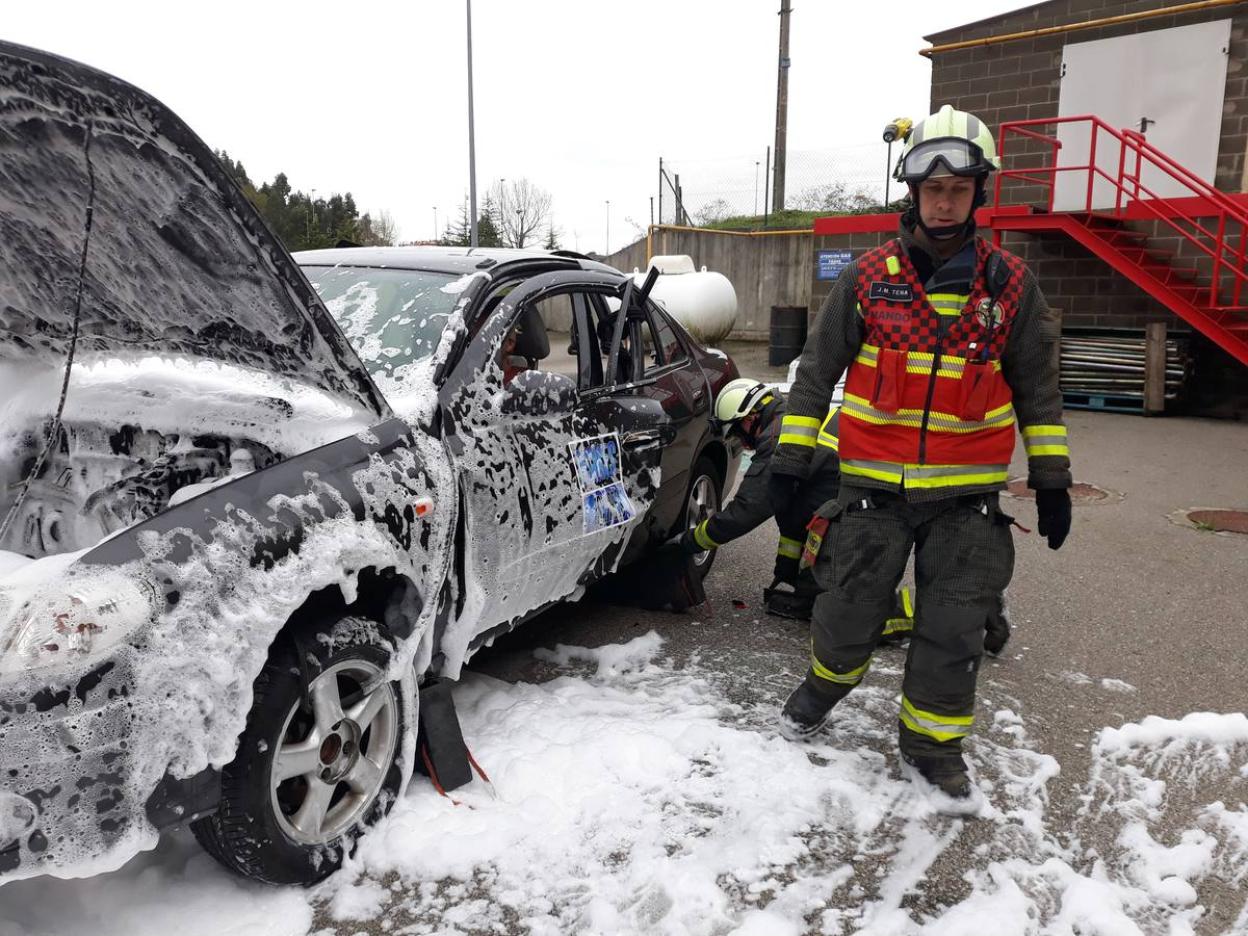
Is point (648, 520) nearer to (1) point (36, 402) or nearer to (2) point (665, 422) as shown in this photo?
(2) point (665, 422)

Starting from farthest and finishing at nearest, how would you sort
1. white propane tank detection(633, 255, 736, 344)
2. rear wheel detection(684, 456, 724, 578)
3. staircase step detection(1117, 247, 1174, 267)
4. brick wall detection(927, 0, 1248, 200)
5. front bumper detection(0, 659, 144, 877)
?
white propane tank detection(633, 255, 736, 344) → brick wall detection(927, 0, 1248, 200) → staircase step detection(1117, 247, 1174, 267) → rear wheel detection(684, 456, 724, 578) → front bumper detection(0, 659, 144, 877)

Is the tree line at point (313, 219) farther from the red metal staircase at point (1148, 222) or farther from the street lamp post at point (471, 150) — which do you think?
the red metal staircase at point (1148, 222)

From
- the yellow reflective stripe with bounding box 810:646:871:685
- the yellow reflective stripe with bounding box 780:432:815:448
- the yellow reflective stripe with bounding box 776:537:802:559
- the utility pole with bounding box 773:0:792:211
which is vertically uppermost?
the utility pole with bounding box 773:0:792:211

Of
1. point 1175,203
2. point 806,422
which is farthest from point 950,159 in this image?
point 1175,203

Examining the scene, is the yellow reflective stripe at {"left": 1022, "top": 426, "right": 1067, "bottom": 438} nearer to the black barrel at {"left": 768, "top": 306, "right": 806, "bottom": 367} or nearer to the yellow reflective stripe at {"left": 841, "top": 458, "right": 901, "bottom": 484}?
the yellow reflective stripe at {"left": 841, "top": 458, "right": 901, "bottom": 484}

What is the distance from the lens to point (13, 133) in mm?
1967

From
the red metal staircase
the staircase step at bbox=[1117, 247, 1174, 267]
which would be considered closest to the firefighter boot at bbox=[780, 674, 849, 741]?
the red metal staircase

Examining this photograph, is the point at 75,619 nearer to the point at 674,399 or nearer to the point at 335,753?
the point at 335,753

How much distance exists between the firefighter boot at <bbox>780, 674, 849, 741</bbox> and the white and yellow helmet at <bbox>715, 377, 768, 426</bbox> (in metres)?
1.54

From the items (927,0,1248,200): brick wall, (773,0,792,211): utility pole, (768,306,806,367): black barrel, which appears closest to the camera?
(927,0,1248,200): brick wall

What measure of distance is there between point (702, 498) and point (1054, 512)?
209cm

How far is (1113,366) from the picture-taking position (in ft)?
36.0

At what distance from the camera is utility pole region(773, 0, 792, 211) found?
2333 centimetres

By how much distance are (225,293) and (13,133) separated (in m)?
0.53
